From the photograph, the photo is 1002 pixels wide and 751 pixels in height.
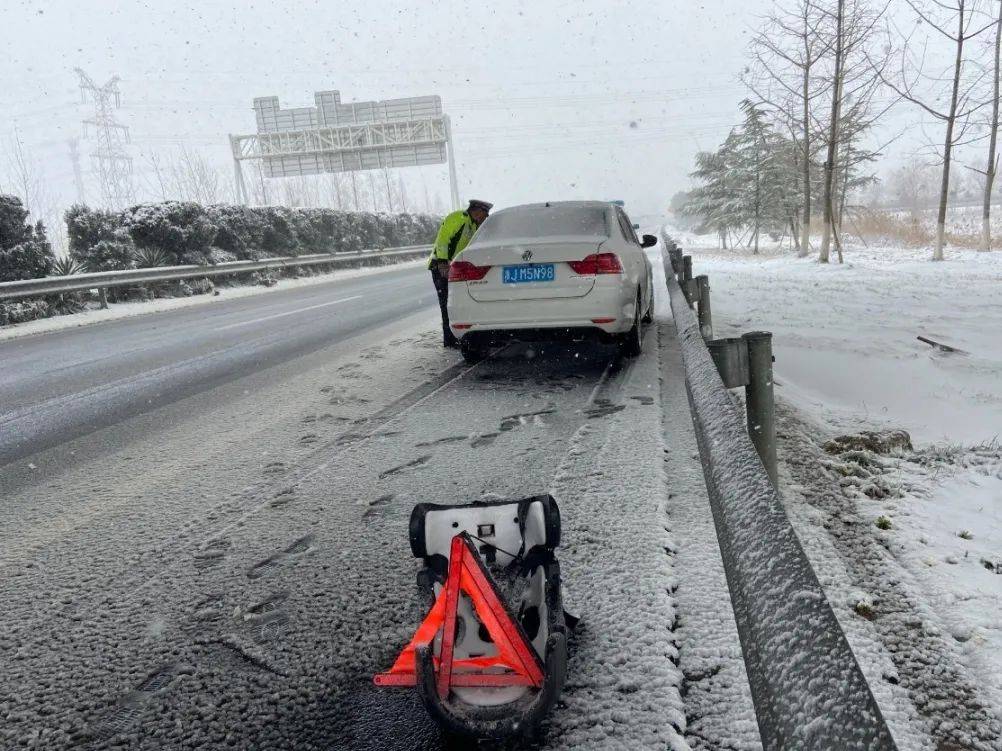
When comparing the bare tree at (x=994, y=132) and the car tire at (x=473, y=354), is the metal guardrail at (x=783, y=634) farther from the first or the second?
the bare tree at (x=994, y=132)

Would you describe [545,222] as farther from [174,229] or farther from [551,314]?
[174,229]

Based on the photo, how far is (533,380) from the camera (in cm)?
582

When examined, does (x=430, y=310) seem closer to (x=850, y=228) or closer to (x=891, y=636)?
(x=891, y=636)

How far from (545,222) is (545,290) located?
115 cm

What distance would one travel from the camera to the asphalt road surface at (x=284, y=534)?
70.8 inches

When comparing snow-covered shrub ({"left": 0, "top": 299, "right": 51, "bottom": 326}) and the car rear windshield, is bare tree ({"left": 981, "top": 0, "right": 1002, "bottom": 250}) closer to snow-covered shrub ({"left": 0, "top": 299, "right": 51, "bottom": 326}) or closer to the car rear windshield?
the car rear windshield

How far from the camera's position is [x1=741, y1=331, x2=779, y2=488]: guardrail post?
112 inches

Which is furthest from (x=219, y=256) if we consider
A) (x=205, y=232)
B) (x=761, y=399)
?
(x=761, y=399)

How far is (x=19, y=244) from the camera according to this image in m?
13.4

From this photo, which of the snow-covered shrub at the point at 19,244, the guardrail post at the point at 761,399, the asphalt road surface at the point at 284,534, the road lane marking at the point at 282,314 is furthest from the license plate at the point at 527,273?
the snow-covered shrub at the point at 19,244

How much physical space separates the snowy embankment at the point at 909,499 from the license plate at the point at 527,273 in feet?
6.94

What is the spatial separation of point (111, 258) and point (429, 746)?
18201mm

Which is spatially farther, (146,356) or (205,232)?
(205,232)

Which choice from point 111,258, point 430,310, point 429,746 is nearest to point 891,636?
point 429,746
